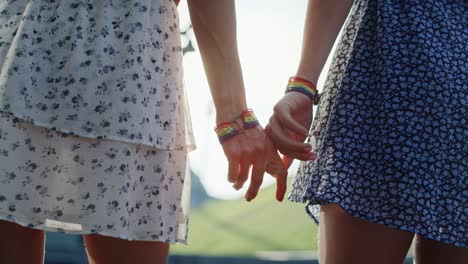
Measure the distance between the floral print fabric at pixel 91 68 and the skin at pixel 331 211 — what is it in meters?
0.28

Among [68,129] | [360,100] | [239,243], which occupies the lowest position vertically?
[239,243]

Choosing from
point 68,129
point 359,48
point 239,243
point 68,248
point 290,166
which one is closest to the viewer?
point 68,129

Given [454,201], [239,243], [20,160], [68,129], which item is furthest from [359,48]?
[239,243]

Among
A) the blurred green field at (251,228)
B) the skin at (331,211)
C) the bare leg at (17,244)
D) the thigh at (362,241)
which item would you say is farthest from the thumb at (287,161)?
the blurred green field at (251,228)

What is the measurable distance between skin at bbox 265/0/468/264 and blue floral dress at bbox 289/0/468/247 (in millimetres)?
35

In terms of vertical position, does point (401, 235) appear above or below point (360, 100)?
below

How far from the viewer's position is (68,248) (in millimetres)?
8141

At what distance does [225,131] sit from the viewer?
1617mm

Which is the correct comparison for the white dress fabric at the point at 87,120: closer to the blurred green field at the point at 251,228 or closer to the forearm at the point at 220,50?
the forearm at the point at 220,50

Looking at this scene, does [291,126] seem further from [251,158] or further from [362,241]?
[362,241]

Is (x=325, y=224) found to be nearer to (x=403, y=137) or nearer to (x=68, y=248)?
(x=403, y=137)

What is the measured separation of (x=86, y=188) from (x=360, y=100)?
61 centimetres

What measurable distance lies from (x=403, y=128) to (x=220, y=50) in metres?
0.44

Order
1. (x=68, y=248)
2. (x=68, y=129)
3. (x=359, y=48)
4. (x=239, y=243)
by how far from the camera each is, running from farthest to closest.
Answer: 1. (x=239, y=243)
2. (x=68, y=248)
3. (x=359, y=48)
4. (x=68, y=129)
